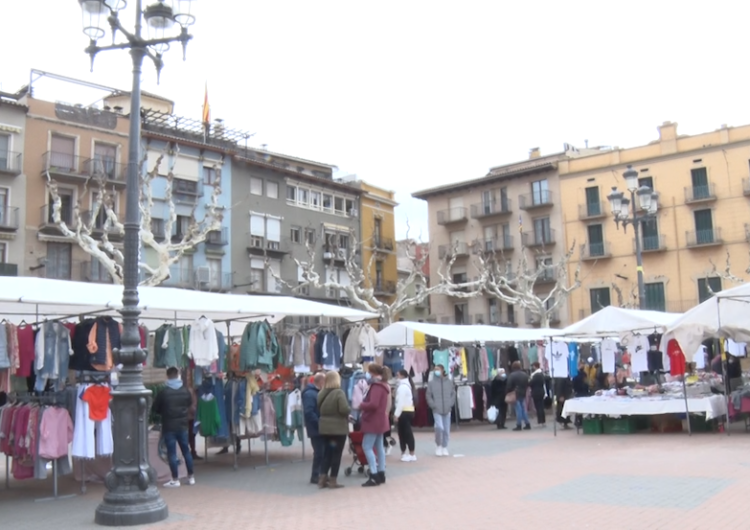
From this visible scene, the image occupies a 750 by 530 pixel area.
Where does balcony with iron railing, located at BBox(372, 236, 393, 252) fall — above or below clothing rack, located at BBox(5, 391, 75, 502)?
above

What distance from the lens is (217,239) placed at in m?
40.1

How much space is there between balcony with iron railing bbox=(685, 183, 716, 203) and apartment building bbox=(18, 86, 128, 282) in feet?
99.0

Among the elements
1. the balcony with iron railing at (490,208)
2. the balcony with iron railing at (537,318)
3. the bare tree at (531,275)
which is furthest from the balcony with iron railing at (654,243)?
the balcony with iron railing at (490,208)

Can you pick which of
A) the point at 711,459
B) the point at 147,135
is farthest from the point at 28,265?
the point at 711,459

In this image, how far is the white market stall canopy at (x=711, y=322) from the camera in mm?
14914

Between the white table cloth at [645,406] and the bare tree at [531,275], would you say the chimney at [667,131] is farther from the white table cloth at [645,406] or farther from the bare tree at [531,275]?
the white table cloth at [645,406]

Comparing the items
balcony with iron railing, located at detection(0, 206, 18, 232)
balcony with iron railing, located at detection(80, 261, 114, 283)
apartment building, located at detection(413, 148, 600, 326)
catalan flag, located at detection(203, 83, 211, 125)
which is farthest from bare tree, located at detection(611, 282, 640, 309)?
balcony with iron railing, located at detection(0, 206, 18, 232)

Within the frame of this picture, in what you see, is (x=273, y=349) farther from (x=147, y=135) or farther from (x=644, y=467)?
(x=147, y=135)

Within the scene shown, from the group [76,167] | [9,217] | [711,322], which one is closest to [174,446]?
[711,322]

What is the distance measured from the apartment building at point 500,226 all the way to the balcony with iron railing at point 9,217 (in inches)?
974

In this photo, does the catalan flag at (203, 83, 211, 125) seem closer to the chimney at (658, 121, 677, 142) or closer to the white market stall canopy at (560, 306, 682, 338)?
the chimney at (658, 121, 677, 142)

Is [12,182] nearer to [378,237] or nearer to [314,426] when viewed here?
[378,237]

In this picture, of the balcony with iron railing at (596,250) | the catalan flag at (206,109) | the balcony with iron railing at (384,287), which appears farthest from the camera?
the balcony with iron railing at (384,287)

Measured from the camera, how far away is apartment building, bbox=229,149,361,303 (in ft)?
137
